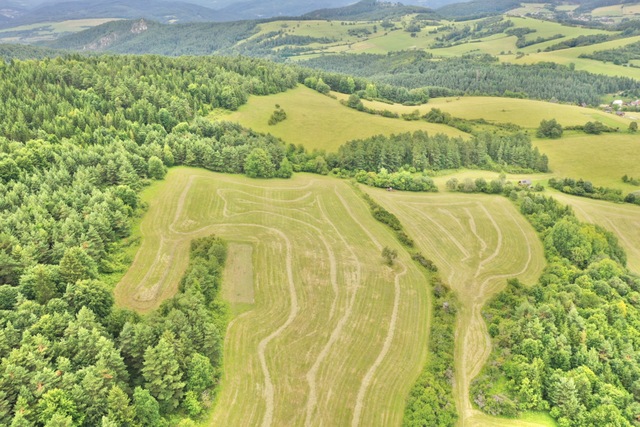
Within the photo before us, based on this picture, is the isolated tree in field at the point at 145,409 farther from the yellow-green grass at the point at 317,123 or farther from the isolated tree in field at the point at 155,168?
the yellow-green grass at the point at 317,123

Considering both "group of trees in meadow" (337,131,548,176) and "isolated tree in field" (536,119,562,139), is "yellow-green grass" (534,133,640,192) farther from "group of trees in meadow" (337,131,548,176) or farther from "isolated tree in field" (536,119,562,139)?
"group of trees in meadow" (337,131,548,176)

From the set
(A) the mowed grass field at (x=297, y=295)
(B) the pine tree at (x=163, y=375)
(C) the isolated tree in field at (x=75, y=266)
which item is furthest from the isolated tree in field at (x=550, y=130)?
(C) the isolated tree in field at (x=75, y=266)

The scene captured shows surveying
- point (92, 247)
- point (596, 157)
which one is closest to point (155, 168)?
point (92, 247)

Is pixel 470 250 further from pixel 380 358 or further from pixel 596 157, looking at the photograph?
pixel 596 157

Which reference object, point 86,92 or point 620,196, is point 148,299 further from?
point 620,196

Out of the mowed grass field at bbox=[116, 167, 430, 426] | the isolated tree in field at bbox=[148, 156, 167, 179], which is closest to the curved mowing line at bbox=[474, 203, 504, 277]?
the mowed grass field at bbox=[116, 167, 430, 426]
